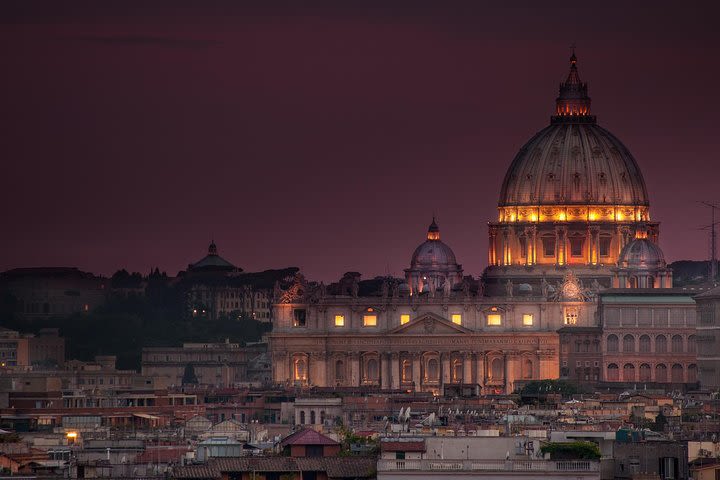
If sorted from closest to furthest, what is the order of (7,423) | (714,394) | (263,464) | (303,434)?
(263,464) < (303,434) < (7,423) < (714,394)

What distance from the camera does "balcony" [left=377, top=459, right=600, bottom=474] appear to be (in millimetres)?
85625

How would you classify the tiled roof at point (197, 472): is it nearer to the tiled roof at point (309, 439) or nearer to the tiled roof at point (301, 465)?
the tiled roof at point (301, 465)

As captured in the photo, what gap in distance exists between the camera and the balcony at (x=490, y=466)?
8562 cm

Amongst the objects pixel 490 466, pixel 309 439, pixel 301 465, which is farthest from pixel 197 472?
pixel 309 439

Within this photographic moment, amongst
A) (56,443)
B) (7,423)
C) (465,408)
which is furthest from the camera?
(465,408)

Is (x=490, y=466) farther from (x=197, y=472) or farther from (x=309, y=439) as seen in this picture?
(x=309, y=439)

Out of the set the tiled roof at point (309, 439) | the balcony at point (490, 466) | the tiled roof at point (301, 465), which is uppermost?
the tiled roof at point (309, 439)

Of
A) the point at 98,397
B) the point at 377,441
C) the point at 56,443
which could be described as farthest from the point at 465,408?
the point at 377,441

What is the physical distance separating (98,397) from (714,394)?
1006 inches

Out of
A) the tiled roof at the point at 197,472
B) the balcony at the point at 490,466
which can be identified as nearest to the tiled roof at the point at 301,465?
the tiled roof at the point at 197,472

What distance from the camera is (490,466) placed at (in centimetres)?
8669

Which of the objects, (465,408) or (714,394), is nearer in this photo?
(465,408)

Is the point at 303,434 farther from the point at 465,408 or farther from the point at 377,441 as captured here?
the point at 465,408

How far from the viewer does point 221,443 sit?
336 feet
